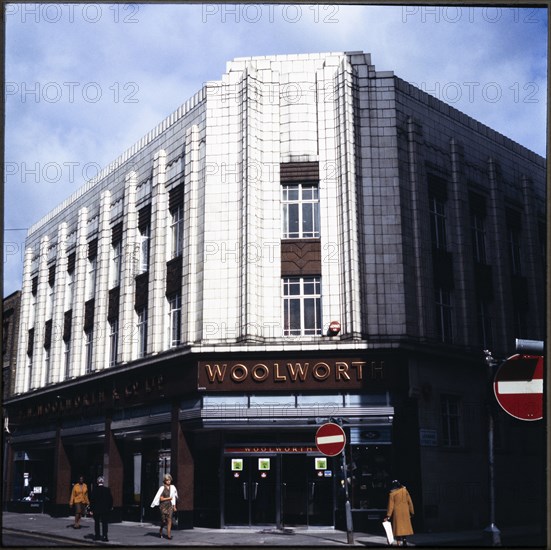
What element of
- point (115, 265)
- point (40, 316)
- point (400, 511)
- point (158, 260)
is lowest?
point (400, 511)

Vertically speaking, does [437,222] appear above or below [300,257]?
above

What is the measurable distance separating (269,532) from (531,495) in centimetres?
1051

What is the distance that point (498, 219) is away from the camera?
101ft

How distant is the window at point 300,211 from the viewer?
26.7 meters

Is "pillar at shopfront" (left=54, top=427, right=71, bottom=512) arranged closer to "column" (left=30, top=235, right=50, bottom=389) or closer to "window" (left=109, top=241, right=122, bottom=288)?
"column" (left=30, top=235, right=50, bottom=389)

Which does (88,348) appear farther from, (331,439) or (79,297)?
(331,439)

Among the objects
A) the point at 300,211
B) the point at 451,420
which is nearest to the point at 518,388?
the point at 300,211

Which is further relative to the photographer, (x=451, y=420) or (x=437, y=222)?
(x=437, y=222)

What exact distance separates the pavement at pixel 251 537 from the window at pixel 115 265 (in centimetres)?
1075

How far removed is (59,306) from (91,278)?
3.42m

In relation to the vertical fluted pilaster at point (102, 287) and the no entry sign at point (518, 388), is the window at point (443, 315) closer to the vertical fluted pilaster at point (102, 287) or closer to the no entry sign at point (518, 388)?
the vertical fluted pilaster at point (102, 287)

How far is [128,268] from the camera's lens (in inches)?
1261

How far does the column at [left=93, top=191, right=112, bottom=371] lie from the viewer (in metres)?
33.3

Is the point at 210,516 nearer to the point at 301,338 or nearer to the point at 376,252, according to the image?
the point at 301,338
